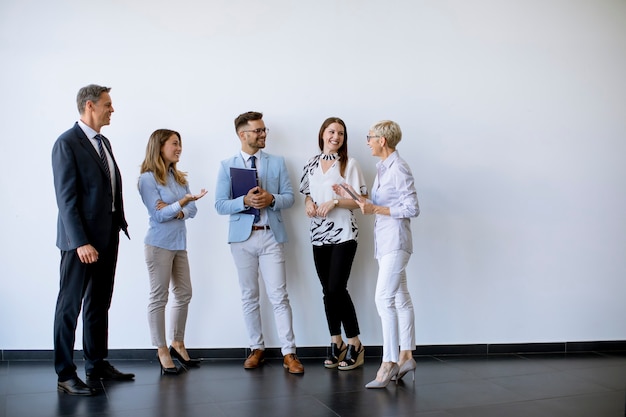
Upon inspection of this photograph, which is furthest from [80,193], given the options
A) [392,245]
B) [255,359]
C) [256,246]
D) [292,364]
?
[392,245]

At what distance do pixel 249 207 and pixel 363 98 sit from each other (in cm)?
128

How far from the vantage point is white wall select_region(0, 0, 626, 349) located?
4801mm

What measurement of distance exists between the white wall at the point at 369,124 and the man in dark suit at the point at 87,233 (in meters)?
0.74

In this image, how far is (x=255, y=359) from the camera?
177 inches

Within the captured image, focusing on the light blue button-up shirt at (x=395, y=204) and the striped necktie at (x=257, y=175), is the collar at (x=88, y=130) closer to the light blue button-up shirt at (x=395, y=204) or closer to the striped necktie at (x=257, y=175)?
the striped necktie at (x=257, y=175)

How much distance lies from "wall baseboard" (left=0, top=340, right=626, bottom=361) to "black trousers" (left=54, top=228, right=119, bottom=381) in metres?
0.70

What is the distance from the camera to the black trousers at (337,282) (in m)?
4.47

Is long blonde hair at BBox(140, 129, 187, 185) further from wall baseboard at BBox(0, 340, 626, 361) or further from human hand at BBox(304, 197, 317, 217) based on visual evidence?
wall baseboard at BBox(0, 340, 626, 361)

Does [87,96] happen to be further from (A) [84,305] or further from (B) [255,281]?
(B) [255,281]

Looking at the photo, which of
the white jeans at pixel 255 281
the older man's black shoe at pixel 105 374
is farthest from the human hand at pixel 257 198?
the older man's black shoe at pixel 105 374

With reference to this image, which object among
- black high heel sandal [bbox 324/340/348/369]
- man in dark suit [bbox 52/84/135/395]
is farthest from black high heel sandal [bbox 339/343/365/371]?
man in dark suit [bbox 52/84/135/395]

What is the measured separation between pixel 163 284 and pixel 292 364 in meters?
1.04

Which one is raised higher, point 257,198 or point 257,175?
point 257,175

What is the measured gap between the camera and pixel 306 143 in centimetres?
493
